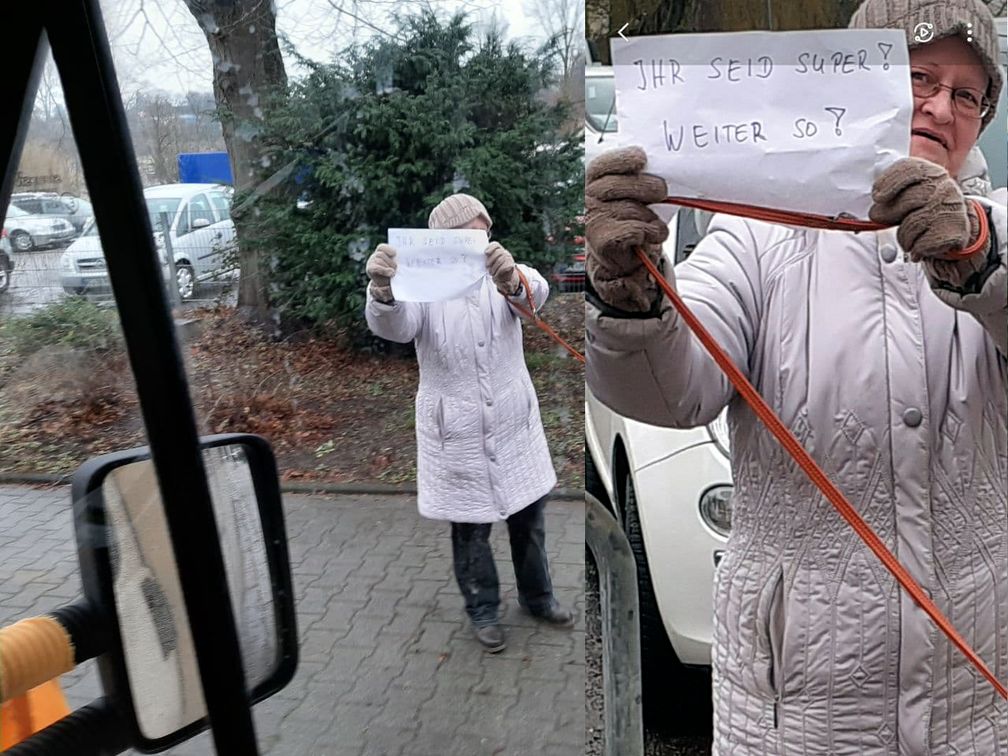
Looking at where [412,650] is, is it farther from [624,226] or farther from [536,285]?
[624,226]

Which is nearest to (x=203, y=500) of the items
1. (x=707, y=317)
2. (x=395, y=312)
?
(x=395, y=312)

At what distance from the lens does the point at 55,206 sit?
1.05m

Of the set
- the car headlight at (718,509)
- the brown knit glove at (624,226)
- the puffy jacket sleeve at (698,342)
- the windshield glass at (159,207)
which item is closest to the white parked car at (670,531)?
the car headlight at (718,509)

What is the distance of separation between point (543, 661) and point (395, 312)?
20.8 inches

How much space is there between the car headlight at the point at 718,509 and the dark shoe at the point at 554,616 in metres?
0.24

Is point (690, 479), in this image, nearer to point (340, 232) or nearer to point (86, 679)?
point (340, 232)

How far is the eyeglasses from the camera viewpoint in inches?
38.7

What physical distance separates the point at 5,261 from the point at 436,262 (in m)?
0.51

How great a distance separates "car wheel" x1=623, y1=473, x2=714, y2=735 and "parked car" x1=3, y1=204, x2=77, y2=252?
29.9 inches

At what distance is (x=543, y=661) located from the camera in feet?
4.45

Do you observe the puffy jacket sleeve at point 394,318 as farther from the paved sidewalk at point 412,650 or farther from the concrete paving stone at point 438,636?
the concrete paving stone at point 438,636

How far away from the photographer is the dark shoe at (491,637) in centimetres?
136

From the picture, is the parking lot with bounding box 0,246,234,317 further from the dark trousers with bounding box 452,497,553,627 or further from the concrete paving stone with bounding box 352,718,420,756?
the concrete paving stone with bounding box 352,718,420,756

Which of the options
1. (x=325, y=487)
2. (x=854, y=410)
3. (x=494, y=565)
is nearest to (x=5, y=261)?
(x=325, y=487)
